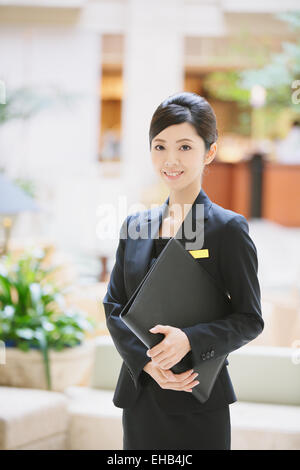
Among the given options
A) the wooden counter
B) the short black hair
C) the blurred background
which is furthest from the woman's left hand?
the wooden counter

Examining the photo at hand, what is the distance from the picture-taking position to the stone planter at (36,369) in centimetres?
263

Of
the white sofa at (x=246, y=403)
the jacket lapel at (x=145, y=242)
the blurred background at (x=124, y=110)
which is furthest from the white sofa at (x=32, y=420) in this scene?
the blurred background at (x=124, y=110)

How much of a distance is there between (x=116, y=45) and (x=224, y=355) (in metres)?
9.25

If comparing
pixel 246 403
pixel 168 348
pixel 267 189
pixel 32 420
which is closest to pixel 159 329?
pixel 168 348

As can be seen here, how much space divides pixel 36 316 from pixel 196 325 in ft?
5.63

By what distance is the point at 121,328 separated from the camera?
1.27 m

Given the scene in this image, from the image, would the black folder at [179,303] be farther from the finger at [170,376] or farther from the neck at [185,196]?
the neck at [185,196]

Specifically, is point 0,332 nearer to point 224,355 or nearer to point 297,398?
point 297,398

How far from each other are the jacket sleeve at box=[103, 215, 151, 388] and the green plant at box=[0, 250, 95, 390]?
1404mm

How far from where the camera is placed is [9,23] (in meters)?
9.59

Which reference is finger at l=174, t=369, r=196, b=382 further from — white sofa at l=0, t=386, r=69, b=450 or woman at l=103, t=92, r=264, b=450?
white sofa at l=0, t=386, r=69, b=450

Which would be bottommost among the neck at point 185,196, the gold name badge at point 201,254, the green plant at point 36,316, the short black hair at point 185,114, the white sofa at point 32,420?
the white sofa at point 32,420

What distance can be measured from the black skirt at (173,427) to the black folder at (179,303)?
6 centimetres

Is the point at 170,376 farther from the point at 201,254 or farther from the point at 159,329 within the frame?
the point at 201,254
